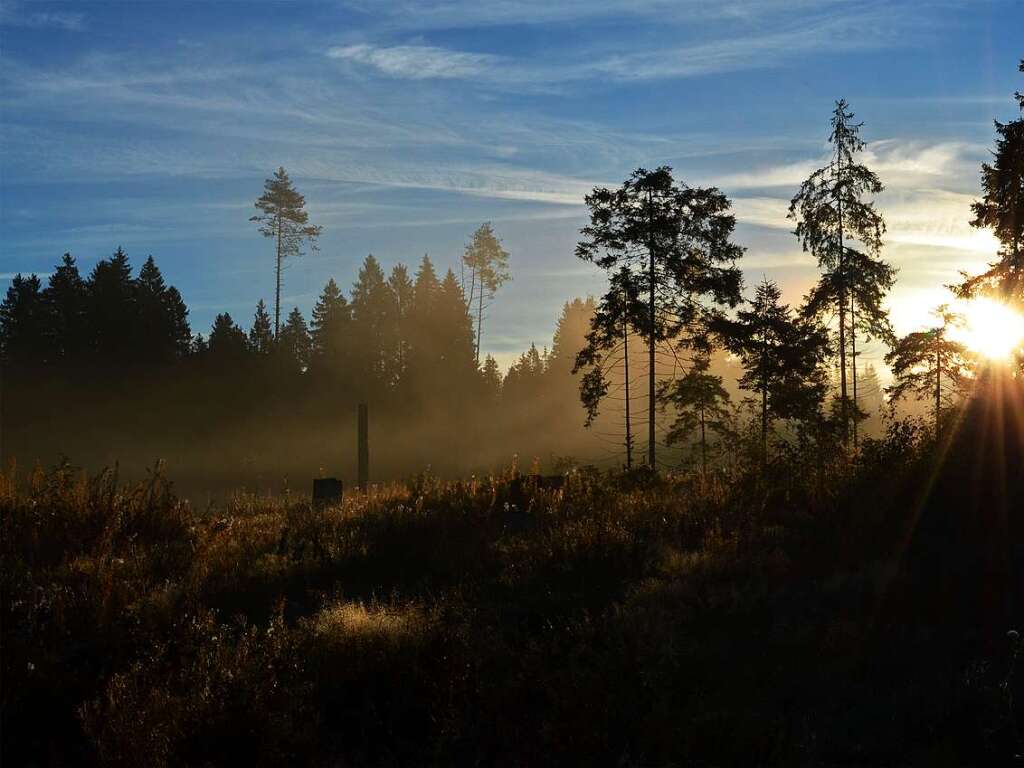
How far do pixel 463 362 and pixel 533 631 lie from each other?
67738 millimetres

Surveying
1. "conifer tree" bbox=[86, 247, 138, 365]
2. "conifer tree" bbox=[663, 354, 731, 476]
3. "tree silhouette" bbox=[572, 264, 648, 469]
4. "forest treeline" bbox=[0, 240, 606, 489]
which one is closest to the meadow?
"tree silhouette" bbox=[572, 264, 648, 469]

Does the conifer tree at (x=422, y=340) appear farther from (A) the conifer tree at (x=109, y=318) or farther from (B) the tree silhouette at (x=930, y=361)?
(B) the tree silhouette at (x=930, y=361)

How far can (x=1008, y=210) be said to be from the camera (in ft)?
91.9

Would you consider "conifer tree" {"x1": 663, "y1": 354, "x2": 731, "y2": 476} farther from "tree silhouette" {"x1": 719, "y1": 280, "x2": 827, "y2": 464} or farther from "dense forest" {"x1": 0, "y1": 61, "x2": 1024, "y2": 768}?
"dense forest" {"x1": 0, "y1": 61, "x2": 1024, "y2": 768}

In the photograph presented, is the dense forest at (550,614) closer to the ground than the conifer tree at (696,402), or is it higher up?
closer to the ground

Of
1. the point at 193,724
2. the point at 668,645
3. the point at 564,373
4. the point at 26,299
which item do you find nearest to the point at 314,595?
the point at 193,724

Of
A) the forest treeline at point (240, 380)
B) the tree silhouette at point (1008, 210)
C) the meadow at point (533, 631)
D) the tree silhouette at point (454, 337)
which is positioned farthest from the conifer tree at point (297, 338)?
the meadow at point (533, 631)

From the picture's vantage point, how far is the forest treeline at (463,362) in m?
27.3

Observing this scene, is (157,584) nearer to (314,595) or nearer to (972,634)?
(314,595)

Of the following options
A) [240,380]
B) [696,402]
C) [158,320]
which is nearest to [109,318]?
[158,320]

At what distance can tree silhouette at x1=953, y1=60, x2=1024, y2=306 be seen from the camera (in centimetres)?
2725

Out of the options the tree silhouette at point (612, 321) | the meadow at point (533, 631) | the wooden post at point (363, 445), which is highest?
the tree silhouette at point (612, 321)

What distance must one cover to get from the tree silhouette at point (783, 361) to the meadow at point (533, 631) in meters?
25.9

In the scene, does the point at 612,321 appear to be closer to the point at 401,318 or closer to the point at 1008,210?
the point at 1008,210
